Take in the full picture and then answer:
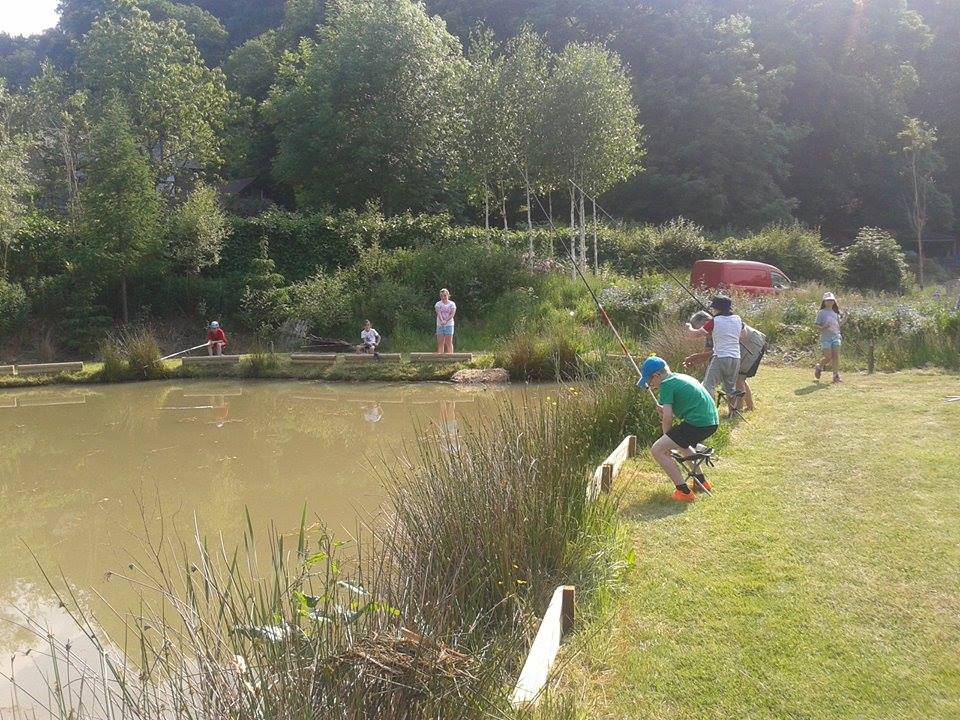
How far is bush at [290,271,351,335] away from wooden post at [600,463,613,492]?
15252 mm

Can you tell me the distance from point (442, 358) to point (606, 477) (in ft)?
34.6

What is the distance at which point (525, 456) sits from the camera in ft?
16.0

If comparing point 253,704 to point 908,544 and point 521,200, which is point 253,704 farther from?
point 521,200

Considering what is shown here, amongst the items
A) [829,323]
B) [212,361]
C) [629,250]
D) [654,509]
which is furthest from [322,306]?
[654,509]

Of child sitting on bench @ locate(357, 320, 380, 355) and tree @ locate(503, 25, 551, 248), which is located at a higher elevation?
tree @ locate(503, 25, 551, 248)

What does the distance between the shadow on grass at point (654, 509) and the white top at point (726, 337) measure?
277 cm

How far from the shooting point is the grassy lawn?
3357 mm

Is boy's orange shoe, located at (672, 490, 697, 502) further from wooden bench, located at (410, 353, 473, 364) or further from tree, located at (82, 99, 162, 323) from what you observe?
tree, located at (82, 99, 162, 323)

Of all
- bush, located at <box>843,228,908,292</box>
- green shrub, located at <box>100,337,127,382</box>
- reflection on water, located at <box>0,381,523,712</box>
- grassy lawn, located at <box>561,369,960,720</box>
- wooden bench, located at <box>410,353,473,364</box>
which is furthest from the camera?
bush, located at <box>843,228,908,292</box>

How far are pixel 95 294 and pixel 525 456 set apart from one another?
19.7m

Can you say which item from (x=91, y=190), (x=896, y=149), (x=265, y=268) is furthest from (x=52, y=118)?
(x=896, y=149)

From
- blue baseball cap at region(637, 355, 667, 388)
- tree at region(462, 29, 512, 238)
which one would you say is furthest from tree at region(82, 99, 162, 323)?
blue baseball cap at region(637, 355, 667, 388)

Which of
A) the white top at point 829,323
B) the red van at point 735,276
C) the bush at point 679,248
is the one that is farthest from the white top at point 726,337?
the bush at point 679,248

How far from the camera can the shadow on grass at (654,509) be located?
18.8 feet
